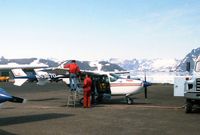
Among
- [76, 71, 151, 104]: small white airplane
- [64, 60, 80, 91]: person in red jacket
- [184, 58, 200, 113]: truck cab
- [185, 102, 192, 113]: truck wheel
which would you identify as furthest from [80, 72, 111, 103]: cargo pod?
[185, 102, 192, 113]: truck wheel

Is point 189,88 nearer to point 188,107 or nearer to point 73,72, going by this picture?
point 188,107

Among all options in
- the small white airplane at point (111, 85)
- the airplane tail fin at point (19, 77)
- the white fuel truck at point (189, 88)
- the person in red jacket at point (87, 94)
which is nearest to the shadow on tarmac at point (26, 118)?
the person in red jacket at point (87, 94)

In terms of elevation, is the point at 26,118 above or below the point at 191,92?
below

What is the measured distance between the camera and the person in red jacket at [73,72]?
65.7 feet

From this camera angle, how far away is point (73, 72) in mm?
20266

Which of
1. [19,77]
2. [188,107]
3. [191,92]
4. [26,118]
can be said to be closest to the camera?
[26,118]

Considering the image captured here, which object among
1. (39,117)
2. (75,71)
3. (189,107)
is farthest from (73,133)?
(75,71)

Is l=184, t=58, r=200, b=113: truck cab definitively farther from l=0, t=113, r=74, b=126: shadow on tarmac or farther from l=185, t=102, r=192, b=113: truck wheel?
l=0, t=113, r=74, b=126: shadow on tarmac

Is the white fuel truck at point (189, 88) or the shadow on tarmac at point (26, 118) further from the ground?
the white fuel truck at point (189, 88)

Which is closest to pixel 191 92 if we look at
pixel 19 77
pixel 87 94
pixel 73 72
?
pixel 87 94

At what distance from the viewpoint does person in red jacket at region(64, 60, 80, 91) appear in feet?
65.7

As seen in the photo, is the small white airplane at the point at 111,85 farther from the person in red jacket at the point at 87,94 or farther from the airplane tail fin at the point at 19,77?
the airplane tail fin at the point at 19,77

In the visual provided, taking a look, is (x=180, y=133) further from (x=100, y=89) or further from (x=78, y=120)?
(x=100, y=89)

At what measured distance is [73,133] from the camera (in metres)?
11.1
